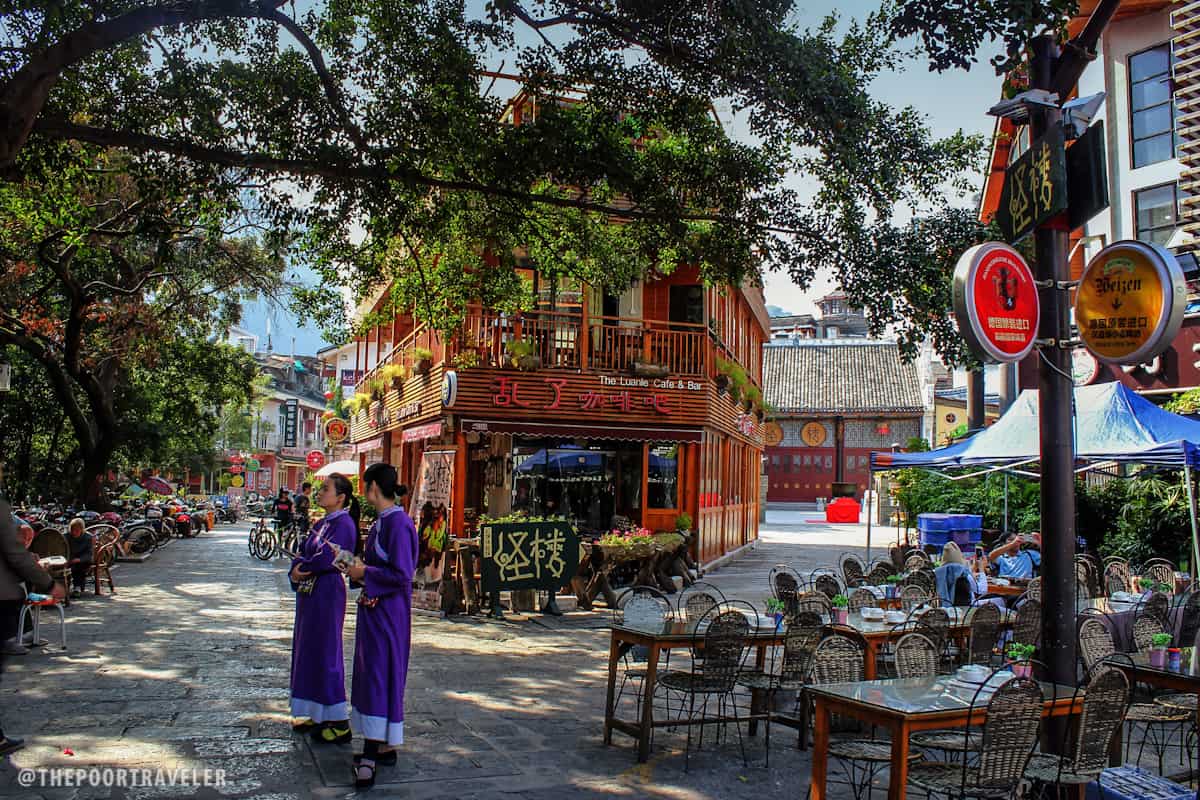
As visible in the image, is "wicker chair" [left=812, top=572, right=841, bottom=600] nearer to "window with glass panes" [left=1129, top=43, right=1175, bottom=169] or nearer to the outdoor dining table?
the outdoor dining table

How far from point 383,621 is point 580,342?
1169cm

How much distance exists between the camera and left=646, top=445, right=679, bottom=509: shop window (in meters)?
18.8

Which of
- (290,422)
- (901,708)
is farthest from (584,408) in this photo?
(290,422)

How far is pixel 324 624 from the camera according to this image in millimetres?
6086

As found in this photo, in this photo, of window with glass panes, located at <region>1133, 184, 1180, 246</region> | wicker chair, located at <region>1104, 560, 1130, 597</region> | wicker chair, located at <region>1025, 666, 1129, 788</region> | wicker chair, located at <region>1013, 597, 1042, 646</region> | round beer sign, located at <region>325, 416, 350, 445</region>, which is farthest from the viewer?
round beer sign, located at <region>325, 416, 350, 445</region>

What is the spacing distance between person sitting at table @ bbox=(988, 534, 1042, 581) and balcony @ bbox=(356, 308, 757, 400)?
20.5ft

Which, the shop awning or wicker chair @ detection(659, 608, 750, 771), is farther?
the shop awning

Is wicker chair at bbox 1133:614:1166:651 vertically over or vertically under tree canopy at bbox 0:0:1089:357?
under

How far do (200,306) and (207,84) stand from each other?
13432 mm

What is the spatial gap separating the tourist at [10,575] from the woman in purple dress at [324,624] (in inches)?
58.9

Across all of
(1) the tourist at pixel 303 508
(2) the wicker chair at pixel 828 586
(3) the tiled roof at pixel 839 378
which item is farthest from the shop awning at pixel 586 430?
(3) the tiled roof at pixel 839 378

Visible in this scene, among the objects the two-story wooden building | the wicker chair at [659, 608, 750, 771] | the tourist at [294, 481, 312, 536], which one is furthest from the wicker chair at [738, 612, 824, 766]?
the tourist at [294, 481, 312, 536]

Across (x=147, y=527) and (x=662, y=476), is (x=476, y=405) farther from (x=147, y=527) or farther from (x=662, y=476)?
(x=147, y=527)

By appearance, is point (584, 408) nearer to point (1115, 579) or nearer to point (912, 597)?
point (912, 597)
